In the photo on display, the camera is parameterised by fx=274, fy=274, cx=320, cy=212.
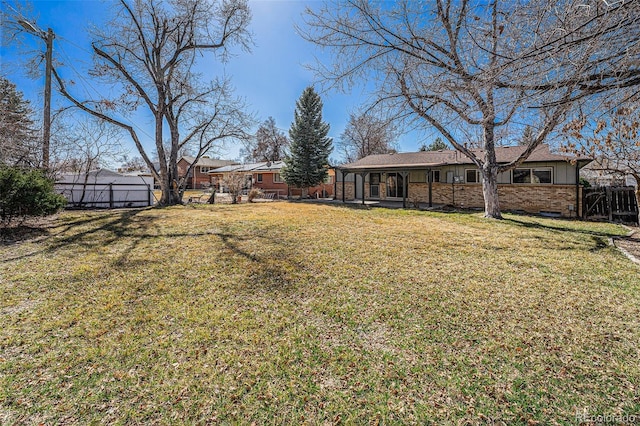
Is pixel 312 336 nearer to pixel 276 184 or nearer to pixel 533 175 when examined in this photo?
pixel 533 175

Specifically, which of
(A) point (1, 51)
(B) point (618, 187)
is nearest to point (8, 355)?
(A) point (1, 51)

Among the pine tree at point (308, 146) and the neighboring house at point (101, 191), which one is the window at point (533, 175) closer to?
the pine tree at point (308, 146)

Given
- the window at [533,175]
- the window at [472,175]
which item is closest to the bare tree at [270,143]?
the window at [472,175]

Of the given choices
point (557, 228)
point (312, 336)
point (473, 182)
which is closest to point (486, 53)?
point (312, 336)

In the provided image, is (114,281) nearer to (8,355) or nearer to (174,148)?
(8,355)

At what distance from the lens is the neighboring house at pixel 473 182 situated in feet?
40.8

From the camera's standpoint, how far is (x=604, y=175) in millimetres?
12977

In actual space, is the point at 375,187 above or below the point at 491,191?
above

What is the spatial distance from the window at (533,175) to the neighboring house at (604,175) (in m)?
1.27

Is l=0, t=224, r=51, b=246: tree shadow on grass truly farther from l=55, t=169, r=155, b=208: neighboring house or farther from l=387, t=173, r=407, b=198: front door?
l=387, t=173, r=407, b=198: front door

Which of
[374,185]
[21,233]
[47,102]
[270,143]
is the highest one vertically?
[270,143]

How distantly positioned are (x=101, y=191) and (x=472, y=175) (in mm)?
19227

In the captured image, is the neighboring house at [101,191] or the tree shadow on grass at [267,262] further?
the neighboring house at [101,191]

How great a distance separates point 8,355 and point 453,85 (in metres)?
6.92
